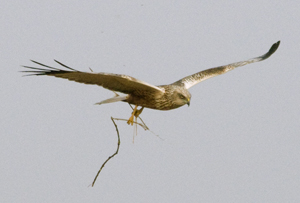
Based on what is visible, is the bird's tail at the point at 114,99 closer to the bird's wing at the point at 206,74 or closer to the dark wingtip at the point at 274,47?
the bird's wing at the point at 206,74

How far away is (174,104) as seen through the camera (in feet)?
20.2

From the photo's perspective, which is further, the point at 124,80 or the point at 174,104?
the point at 174,104

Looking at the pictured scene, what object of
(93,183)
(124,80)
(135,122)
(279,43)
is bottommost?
(93,183)

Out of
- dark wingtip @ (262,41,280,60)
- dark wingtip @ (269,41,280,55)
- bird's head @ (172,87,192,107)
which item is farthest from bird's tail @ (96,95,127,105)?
dark wingtip @ (269,41,280,55)

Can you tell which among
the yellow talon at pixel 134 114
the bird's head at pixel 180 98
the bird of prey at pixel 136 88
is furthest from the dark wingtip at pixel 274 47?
the yellow talon at pixel 134 114

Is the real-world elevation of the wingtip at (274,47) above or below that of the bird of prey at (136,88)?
above

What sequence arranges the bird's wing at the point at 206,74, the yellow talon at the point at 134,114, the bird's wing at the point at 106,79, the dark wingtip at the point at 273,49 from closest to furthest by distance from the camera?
the bird's wing at the point at 106,79 < the yellow talon at the point at 134,114 < the bird's wing at the point at 206,74 < the dark wingtip at the point at 273,49

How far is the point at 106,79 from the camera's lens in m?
5.77

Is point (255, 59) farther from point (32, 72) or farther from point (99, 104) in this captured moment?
point (32, 72)

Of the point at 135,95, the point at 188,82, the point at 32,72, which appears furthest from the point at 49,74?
the point at 188,82

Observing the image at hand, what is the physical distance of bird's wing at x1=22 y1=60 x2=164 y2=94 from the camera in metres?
5.50

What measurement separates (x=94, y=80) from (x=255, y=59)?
9.70 ft

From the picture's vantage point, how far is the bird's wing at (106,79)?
18.1 feet

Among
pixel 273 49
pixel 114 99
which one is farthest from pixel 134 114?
pixel 273 49
